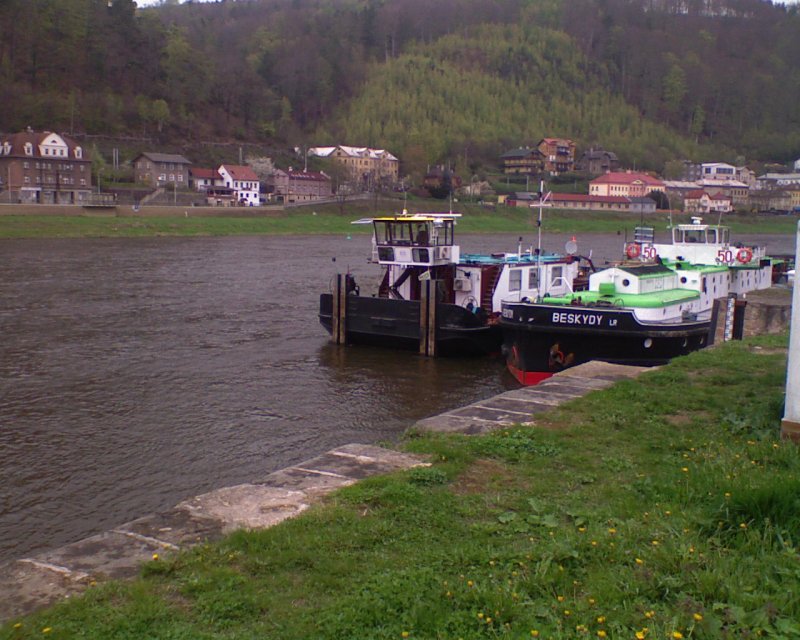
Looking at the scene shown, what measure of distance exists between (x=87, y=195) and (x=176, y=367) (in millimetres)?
73809

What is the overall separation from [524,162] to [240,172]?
63.4 m

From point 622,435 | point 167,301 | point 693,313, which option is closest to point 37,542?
point 622,435

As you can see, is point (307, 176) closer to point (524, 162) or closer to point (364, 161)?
point (364, 161)

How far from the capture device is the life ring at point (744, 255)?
29031mm

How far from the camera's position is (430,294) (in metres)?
25.1

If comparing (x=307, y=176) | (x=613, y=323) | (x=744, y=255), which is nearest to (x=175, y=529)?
(x=613, y=323)

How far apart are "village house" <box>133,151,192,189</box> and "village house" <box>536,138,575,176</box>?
79.2 meters

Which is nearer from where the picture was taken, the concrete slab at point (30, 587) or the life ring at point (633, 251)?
the concrete slab at point (30, 587)

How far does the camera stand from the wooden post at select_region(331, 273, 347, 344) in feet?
87.4

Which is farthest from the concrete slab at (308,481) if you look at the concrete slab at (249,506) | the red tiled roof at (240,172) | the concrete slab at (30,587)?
the red tiled roof at (240,172)

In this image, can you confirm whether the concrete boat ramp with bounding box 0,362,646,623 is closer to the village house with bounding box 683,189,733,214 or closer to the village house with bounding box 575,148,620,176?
the village house with bounding box 683,189,733,214

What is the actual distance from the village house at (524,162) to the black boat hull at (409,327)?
130785mm

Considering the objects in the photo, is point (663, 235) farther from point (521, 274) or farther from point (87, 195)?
point (521, 274)

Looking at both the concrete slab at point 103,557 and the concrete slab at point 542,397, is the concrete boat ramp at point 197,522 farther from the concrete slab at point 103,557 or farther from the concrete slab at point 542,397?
the concrete slab at point 542,397
